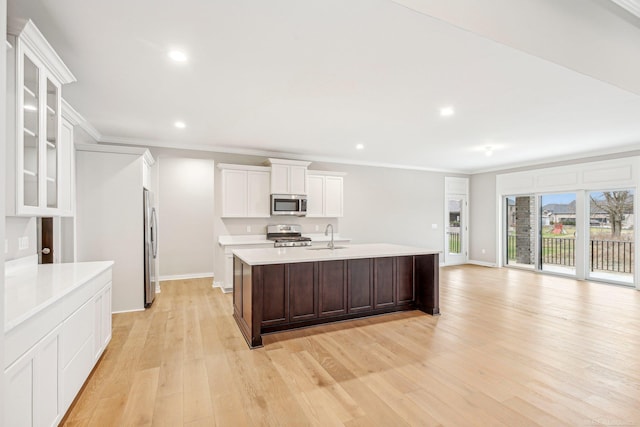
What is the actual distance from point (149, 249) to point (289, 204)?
8.20 feet

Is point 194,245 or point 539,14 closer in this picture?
point 539,14

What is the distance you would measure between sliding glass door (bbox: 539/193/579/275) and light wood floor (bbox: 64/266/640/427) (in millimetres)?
2642

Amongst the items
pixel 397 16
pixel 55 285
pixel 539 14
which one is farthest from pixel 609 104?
pixel 55 285

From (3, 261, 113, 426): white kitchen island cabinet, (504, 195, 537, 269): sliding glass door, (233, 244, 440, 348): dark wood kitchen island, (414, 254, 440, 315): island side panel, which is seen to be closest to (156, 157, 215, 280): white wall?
(233, 244, 440, 348): dark wood kitchen island

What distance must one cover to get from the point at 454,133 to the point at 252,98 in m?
3.17

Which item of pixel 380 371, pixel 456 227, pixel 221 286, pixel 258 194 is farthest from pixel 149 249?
pixel 456 227

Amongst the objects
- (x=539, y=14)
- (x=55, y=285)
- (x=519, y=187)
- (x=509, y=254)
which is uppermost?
(x=539, y=14)

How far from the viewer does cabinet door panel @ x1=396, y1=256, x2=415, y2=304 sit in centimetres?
418

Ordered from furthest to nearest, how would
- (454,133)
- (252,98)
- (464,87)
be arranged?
(454,133) → (252,98) → (464,87)

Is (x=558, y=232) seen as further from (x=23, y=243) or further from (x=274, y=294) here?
(x=23, y=243)

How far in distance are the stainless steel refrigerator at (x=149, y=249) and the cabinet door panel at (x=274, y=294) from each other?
2063 millimetres

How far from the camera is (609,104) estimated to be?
3564 mm

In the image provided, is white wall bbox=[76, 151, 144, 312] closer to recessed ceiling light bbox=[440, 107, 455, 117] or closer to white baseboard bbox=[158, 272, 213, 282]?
white baseboard bbox=[158, 272, 213, 282]

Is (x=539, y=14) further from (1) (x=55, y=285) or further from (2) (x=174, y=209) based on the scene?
(2) (x=174, y=209)
